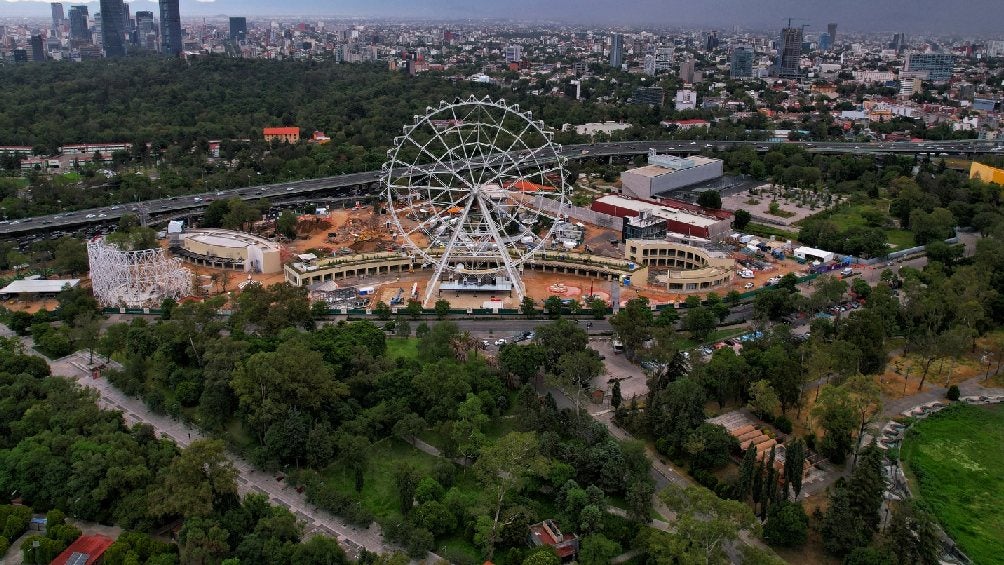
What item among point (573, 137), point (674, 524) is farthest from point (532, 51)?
point (674, 524)

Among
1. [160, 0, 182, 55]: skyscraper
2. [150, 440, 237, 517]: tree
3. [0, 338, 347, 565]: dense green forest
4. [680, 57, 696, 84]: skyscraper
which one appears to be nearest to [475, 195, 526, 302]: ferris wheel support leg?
[0, 338, 347, 565]: dense green forest

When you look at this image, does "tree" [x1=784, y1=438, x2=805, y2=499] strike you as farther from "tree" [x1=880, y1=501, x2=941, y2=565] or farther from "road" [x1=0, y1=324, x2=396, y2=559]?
"road" [x1=0, y1=324, x2=396, y2=559]

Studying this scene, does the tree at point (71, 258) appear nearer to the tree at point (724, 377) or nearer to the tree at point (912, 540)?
the tree at point (724, 377)

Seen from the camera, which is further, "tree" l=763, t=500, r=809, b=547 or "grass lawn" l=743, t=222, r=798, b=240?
"grass lawn" l=743, t=222, r=798, b=240

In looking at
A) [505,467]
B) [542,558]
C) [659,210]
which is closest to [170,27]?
[659,210]

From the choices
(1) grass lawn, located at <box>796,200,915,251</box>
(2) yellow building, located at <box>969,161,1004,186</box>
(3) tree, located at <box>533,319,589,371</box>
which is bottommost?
(3) tree, located at <box>533,319,589,371</box>

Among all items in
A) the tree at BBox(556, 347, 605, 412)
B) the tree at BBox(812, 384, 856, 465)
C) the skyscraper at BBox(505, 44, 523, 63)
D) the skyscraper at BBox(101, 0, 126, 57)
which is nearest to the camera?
the tree at BBox(812, 384, 856, 465)
